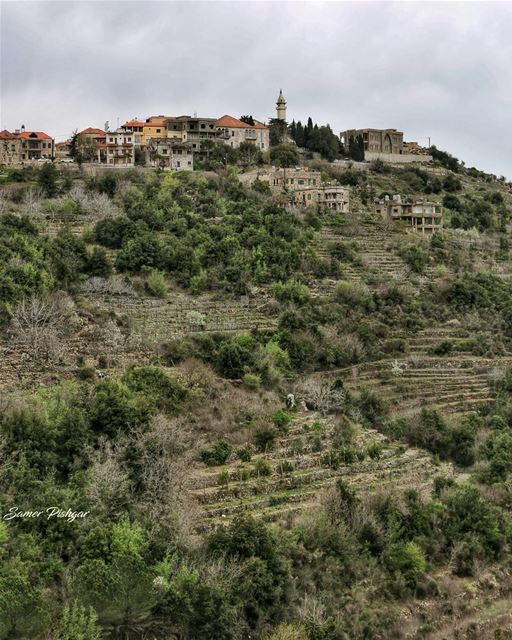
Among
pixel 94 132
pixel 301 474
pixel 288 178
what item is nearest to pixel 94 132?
pixel 94 132

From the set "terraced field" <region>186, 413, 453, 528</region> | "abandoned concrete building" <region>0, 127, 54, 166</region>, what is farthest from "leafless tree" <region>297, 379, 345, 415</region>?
"abandoned concrete building" <region>0, 127, 54, 166</region>

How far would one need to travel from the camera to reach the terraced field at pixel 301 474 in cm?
1989

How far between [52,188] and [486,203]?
31.4m

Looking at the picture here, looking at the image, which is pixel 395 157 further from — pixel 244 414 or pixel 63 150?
pixel 244 414

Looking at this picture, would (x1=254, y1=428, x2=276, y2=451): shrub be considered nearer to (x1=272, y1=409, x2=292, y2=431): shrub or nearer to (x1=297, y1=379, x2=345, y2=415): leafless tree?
(x1=272, y1=409, x2=292, y2=431): shrub

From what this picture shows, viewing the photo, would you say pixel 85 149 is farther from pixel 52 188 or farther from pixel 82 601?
pixel 82 601

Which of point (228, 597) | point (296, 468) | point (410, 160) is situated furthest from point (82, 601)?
point (410, 160)

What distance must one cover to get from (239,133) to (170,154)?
23.9 ft

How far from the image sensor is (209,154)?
176 feet

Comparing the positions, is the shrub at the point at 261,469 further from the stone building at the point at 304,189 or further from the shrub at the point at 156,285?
the stone building at the point at 304,189

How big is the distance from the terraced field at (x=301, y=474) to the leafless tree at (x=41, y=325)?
6.67 meters

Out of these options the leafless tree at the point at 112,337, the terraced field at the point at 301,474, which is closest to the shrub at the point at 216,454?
the terraced field at the point at 301,474

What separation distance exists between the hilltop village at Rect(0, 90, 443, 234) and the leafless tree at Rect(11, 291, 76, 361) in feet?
72.5

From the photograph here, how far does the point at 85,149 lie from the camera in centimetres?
5009
